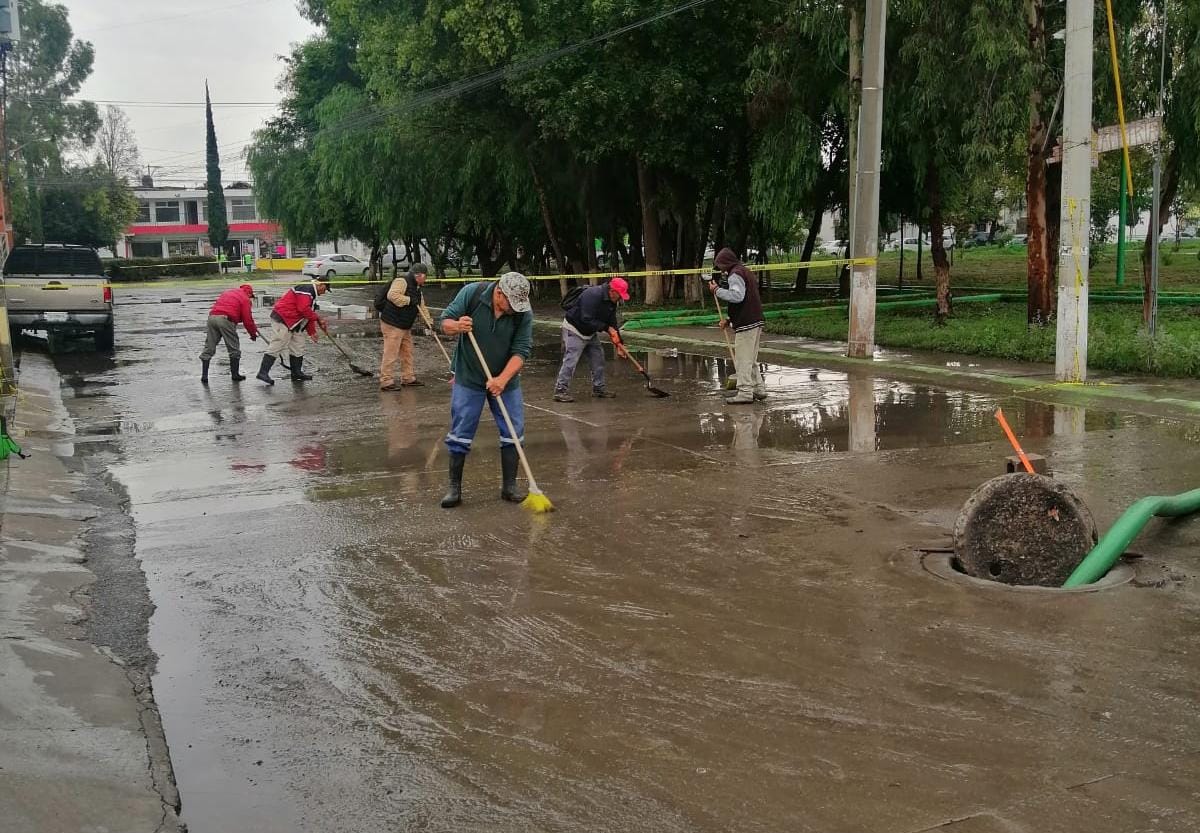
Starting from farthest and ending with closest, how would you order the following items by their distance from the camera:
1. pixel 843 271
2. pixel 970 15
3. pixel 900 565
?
pixel 843 271 < pixel 970 15 < pixel 900 565

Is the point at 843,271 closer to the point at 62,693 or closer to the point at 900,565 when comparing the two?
the point at 900,565

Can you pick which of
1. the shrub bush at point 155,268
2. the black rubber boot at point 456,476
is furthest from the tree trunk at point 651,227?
the shrub bush at point 155,268

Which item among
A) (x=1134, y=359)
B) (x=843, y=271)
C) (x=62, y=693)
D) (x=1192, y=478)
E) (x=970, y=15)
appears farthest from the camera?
(x=843, y=271)

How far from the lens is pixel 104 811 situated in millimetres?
3734

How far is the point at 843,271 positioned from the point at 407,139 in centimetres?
1236

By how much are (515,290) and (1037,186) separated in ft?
39.1

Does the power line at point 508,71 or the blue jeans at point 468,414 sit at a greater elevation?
the power line at point 508,71

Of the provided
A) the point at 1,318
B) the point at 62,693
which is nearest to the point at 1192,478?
the point at 62,693

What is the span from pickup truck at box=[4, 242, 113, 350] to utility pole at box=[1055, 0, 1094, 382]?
634 inches

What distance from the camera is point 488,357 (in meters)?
8.15

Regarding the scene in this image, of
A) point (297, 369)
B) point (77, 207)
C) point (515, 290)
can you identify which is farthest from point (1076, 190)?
point (77, 207)

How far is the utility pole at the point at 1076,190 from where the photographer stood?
1275cm

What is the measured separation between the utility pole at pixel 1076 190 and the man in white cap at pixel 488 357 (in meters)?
7.49

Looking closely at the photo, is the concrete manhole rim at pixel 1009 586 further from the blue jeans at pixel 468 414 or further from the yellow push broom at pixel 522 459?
the blue jeans at pixel 468 414
